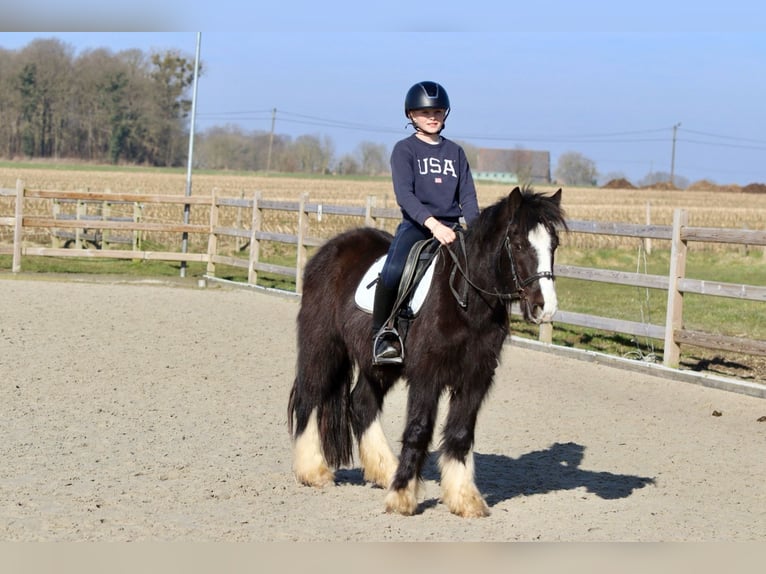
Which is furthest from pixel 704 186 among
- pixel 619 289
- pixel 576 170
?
pixel 619 289

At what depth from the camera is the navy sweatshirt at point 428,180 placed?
5.89 metres

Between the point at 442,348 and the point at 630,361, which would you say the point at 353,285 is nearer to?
the point at 442,348

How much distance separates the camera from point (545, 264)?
5289 mm

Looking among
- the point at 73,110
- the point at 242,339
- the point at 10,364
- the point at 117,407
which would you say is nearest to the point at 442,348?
the point at 117,407

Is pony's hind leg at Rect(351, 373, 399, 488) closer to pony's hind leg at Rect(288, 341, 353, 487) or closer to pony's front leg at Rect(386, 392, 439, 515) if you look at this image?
pony's hind leg at Rect(288, 341, 353, 487)

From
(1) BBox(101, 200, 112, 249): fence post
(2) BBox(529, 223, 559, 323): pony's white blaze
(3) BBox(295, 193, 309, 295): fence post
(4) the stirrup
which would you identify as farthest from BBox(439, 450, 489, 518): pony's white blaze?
A: (1) BBox(101, 200, 112, 249): fence post

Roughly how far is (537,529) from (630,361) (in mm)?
6162

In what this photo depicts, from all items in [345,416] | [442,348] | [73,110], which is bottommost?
[345,416]

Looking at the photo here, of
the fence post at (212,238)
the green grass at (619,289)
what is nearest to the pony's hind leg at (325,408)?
the green grass at (619,289)

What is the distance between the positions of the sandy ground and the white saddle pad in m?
1.15

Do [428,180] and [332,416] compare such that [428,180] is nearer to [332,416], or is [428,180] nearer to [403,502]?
[332,416]

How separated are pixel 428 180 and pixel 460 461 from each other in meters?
1.64

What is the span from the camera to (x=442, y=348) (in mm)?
5660

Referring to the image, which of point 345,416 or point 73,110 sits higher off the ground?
point 73,110
